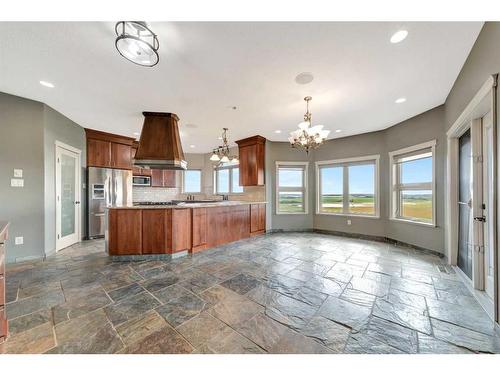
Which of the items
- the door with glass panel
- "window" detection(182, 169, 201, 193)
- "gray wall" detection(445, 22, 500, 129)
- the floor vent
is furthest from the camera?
"window" detection(182, 169, 201, 193)

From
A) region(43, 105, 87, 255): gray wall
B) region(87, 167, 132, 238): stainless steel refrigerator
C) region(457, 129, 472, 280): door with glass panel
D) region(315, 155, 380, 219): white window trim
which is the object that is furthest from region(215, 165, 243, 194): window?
region(457, 129, 472, 280): door with glass panel

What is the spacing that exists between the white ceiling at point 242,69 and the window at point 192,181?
3.52m

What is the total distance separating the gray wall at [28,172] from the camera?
9.76ft

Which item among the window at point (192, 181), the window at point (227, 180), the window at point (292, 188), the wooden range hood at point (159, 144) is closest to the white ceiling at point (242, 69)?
the wooden range hood at point (159, 144)

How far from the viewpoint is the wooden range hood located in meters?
3.36

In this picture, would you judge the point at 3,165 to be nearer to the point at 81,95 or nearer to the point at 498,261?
the point at 81,95

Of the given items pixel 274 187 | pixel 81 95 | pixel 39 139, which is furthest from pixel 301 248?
pixel 39 139

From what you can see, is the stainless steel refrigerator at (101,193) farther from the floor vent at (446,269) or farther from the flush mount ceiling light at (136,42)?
the floor vent at (446,269)

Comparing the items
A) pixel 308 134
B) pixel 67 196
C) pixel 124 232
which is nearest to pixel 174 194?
pixel 67 196

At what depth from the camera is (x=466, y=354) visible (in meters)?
1.34

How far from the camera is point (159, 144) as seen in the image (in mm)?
3428

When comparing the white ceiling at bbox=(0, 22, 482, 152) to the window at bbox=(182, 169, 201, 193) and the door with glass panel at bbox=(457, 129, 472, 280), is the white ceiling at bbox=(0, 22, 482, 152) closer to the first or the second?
the door with glass panel at bbox=(457, 129, 472, 280)

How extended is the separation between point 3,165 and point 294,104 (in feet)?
15.1

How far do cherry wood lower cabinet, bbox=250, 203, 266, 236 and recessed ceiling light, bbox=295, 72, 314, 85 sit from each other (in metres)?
3.17
